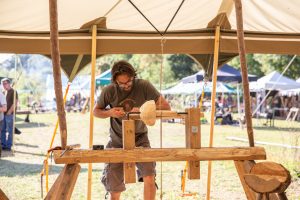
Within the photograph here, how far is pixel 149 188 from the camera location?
12.7 feet

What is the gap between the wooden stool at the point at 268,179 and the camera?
2428 millimetres

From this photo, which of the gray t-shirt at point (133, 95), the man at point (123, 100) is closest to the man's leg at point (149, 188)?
the man at point (123, 100)

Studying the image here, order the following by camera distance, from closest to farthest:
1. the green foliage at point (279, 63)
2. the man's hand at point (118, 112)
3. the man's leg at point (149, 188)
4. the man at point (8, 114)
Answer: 1. the man's hand at point (118, 112)
2. the man's leg at point (149, 188)
3. the man at point (8, 114)
4. the green foliage at point (279, 63)

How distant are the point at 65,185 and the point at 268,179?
1110mm

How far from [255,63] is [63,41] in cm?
3047

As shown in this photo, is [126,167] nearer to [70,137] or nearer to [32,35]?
[32,35]

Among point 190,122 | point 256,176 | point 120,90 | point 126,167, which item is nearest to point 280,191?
point 256,176

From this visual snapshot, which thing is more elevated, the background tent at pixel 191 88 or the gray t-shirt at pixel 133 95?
the background tent at pixel 191 88

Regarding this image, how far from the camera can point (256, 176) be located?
2.48m

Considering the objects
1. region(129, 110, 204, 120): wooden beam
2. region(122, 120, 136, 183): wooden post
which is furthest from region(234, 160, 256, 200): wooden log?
region(122, 120, 136, 183): wooden post

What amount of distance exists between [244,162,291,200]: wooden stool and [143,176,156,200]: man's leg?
144 centimetres

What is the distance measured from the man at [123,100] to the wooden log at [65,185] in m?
1.05

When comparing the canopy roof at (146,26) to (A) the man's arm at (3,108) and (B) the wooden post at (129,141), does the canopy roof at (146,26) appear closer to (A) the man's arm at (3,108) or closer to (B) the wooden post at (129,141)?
(B) the wooden post at (129,141)

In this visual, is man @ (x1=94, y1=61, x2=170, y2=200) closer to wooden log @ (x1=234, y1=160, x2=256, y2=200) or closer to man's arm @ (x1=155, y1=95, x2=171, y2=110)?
man's arm @ (x1=155, y1=95, x2=171, y2=110)
